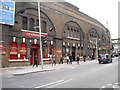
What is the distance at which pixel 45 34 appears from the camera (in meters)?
27.8

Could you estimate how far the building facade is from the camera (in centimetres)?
2206

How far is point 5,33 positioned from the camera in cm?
2103

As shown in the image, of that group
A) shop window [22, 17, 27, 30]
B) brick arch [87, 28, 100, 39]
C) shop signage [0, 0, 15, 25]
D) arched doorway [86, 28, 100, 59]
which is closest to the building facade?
shop window [22, 17, 27, 30]

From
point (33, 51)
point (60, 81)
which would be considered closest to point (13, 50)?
point (33, 51)

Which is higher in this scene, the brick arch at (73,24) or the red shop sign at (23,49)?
the brick arch at (73,24)

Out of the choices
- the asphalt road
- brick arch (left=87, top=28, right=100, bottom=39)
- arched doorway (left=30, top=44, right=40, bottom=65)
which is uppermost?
brick arch (left=87, top=28, right=100, bottom=39)

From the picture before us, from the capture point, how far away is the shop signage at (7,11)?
20219 mm

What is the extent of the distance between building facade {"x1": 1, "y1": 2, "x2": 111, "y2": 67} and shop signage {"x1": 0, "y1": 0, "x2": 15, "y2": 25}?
0.72 meters

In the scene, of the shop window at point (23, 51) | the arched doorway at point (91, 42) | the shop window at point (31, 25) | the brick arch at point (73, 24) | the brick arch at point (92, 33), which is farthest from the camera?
the brick arch at point (92, 33)

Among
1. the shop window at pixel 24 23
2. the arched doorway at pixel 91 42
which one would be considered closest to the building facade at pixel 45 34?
the shop window at pixel 24 23

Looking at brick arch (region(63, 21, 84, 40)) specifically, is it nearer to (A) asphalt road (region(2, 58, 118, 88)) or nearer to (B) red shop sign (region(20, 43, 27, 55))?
(B) red shop sign (region(20, 43, 27, 55))

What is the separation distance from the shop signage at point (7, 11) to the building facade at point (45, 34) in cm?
72

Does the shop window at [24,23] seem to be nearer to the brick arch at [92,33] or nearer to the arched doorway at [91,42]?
the arched doorway at [91,42]

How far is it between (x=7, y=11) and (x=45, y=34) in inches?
331
